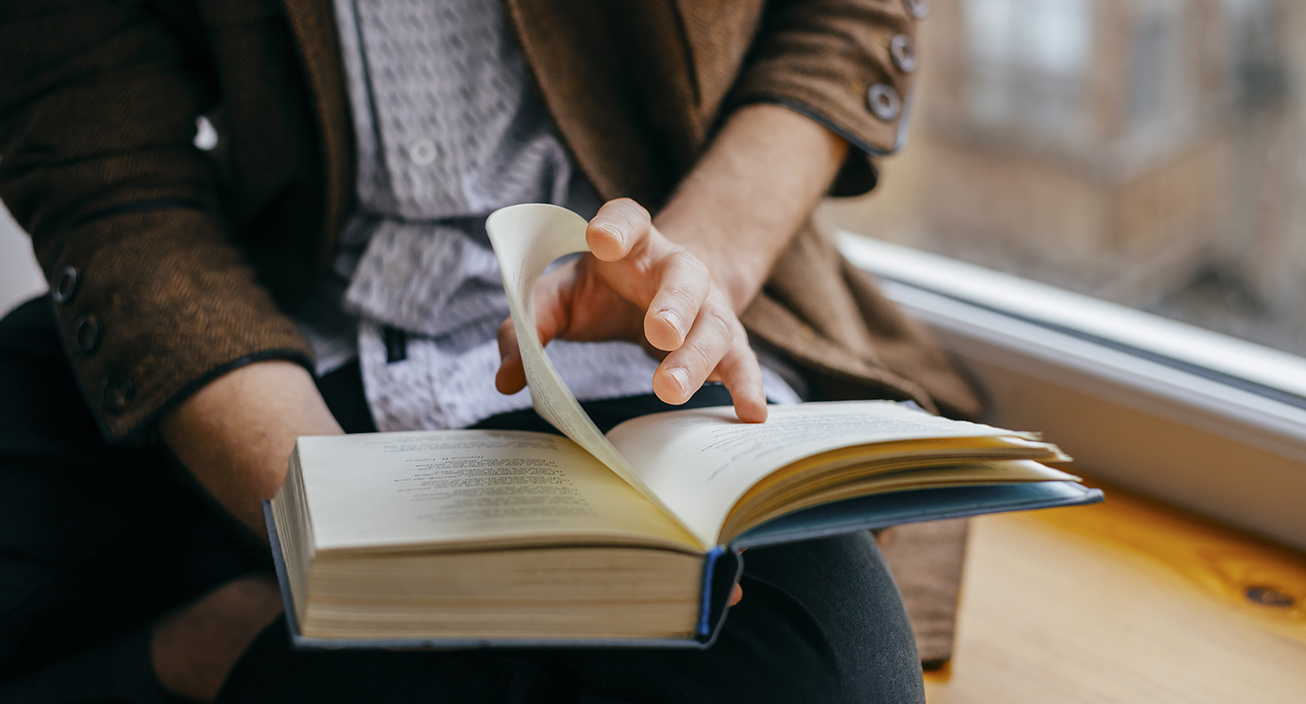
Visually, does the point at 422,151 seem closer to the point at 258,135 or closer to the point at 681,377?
the point at 258,135

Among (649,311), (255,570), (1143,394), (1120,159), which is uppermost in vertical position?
(649,311)

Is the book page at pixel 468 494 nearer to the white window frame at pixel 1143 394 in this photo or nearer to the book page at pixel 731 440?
the book page at pixel 731 440

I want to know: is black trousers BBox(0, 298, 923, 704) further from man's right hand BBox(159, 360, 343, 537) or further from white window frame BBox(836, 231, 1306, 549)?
white window frame BBox(836, 231, 1306, 549)

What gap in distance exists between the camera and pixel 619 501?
0.38 metres

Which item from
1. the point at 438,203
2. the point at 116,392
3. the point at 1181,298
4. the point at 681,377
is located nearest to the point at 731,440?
the point at 681,377

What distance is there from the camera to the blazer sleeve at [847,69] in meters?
0.68

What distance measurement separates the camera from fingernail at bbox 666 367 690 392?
425mm

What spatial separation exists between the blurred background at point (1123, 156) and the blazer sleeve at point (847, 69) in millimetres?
60

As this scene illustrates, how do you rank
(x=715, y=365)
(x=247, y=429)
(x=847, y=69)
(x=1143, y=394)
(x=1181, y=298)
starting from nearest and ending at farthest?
(x=715, y=365) < (x=247, y=429) < (x=847, y=69) < (x=1143, y=394) < (x=1181, y=298)

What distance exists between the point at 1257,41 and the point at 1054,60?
178cm

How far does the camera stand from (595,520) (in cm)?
36

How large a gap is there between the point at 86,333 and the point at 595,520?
1.55ft

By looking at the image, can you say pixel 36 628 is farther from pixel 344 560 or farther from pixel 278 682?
pixel 344 560

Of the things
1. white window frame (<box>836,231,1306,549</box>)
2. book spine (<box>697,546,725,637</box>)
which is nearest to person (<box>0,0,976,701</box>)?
book spine (<box>697,546,725,637</box>)
